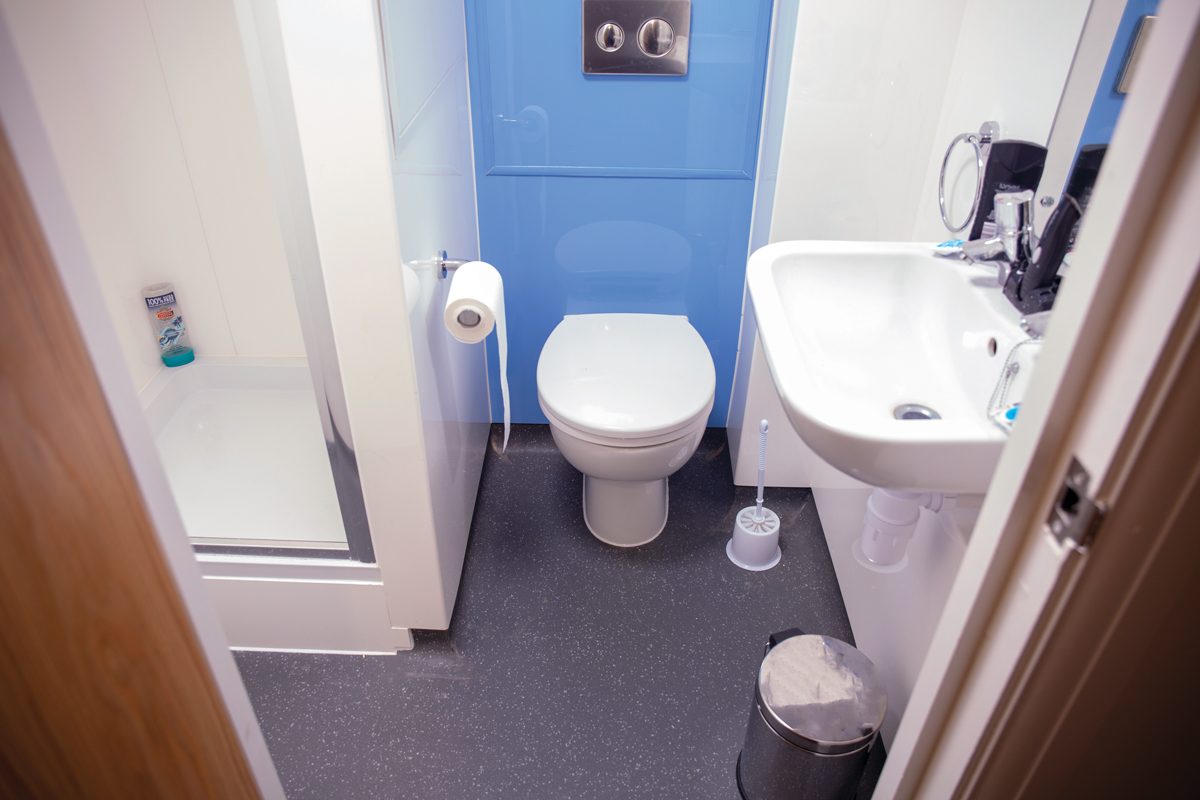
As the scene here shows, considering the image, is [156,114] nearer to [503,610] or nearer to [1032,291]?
[503,610]

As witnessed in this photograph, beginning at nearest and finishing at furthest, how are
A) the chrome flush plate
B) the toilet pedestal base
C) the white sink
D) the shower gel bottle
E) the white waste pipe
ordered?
the white sink, the white waste pipe, the chrome flush plate, the toilet pedestal base, the shower gel bottle

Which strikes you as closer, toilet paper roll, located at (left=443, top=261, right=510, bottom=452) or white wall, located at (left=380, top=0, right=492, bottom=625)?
white wall, located at (left=380, top=0, right=492, bottom=625)

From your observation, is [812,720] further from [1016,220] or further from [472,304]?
[472,304]

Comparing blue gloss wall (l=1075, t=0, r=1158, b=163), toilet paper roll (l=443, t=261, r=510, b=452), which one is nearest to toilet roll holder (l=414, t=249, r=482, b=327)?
toilet paper roll (l=443, t=261, r=510, b=452)

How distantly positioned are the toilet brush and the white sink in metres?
0.48

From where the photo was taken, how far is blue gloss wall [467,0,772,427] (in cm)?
172

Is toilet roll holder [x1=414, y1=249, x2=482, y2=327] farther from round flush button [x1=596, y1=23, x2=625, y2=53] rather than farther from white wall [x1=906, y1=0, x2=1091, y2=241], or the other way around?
white wall [x1=906, y1=0, x2=1091, y2=241]

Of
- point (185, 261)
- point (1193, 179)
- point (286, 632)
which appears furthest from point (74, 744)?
point (185, 261)

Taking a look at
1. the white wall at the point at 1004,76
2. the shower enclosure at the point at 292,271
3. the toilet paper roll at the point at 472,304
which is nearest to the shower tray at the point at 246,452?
the shower enclosure at the point at 292,271

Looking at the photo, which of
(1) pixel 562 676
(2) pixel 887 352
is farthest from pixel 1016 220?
(1) pixel 562 676

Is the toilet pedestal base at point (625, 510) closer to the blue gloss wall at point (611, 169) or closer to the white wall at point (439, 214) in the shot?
the white wall at point (439, 214)

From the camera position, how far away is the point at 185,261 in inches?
77.1

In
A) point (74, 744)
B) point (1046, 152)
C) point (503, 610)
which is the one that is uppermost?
point (1046, 152)

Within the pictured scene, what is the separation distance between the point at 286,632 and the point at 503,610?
0.46 meters
